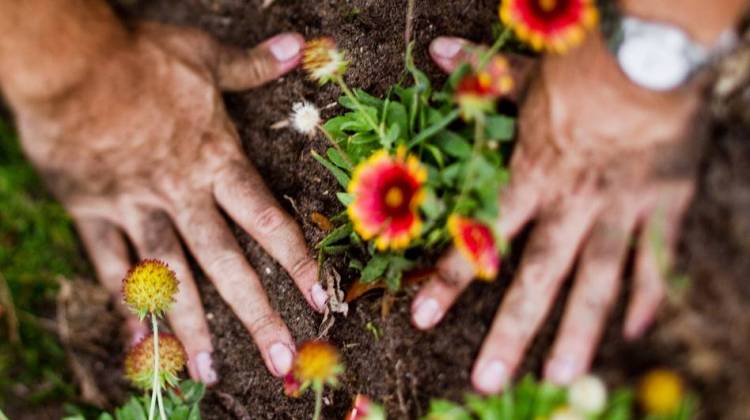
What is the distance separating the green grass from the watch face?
6.46 feet

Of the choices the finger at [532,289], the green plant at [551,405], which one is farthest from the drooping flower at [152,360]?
the finger at [532,289]

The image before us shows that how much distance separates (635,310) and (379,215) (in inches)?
20.0

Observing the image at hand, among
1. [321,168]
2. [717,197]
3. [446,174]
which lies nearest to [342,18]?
[321,168]

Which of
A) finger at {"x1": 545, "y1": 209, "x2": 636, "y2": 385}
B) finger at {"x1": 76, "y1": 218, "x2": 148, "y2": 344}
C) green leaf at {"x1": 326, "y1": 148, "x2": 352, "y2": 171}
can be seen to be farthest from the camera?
finger at {"x1": 76, "y1": 218, "x2": 148, "y2": 344}

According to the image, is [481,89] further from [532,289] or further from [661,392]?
[661,392]

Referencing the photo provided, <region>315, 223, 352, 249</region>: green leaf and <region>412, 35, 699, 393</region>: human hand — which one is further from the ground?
<region>315, 223, 352, 249</region>: green leaf

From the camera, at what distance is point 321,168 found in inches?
81.9

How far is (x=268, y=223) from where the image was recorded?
83.8 inches

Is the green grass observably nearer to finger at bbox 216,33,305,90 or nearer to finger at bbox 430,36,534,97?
finger at bbox 216,33,305,90

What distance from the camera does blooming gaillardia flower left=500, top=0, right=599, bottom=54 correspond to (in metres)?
1.39

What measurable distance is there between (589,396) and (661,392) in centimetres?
12

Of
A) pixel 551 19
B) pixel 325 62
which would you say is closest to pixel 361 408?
pixel 325 62

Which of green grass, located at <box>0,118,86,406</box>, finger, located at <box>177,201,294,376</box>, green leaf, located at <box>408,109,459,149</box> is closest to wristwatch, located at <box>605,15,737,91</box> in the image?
green leaf, located at <box>408,109,459,149</box>

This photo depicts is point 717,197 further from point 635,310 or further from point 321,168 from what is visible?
point 321,168
